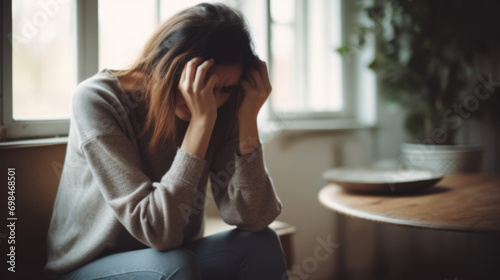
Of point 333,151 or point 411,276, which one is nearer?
point 411,276

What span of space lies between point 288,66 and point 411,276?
1234 mm

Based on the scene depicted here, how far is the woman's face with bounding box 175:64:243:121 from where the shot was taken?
969 millimetres

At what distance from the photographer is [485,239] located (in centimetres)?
239

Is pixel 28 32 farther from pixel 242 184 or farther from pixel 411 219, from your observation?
pixel 411 219

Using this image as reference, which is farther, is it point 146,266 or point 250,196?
point 250,196

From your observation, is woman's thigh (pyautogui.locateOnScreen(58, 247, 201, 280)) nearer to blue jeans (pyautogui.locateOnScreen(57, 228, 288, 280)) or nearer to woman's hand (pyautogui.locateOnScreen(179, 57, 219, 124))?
blue jeans (pyautogui.locateOnScreen(57, 228, 288, 280))

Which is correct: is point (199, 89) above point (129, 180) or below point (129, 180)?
above

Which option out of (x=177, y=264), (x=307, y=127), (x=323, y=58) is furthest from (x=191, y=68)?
(x=323, y=58)

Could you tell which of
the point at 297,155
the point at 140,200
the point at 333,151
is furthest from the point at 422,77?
the point at 140,200

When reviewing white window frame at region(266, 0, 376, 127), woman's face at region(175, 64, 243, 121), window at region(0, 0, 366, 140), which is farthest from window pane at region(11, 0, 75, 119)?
white window frame at region(266, 0, 376, 127)

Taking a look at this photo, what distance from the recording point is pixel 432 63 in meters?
2.10

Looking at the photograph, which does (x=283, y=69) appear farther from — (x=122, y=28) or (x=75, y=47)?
(x=75, y=47)

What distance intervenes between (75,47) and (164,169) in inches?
22.8

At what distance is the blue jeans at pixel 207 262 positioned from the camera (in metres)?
0.82
